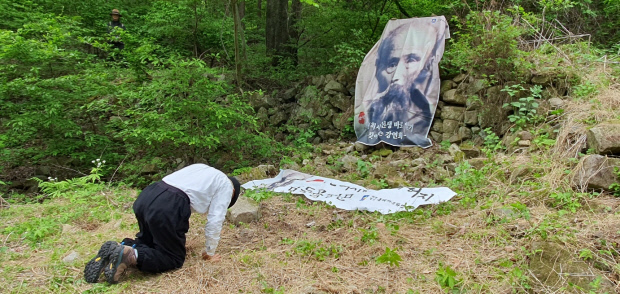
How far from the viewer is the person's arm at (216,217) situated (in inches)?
107

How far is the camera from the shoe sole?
247 centimetres

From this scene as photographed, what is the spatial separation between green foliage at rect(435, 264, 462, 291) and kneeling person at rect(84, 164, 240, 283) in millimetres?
1588

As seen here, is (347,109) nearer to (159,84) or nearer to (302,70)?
(302,70)

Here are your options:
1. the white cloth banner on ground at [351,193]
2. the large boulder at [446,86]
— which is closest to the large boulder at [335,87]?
Answer: the large boulder at [446,86]

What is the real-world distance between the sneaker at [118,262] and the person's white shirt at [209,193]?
519 millimetres

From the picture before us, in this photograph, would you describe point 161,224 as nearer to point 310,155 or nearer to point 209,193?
point 209,193

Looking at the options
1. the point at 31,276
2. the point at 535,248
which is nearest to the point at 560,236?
the point at 535,248

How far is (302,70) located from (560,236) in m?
6.41

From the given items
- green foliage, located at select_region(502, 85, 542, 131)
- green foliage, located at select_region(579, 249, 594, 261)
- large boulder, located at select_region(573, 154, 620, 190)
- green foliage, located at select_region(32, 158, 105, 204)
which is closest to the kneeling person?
green foliage, located at select_region(32, 158, 105, 204)

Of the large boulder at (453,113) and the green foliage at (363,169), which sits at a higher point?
the large boulder at (453,113)

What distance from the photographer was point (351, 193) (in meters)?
4.29

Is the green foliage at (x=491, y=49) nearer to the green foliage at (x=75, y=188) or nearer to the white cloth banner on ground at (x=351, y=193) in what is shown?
the white cloth banner on ground at (x=351, y=193)

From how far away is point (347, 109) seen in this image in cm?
693

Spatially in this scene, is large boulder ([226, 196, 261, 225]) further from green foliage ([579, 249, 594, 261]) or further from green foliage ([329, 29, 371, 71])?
green foliage ([329, 29, 371, 71])
